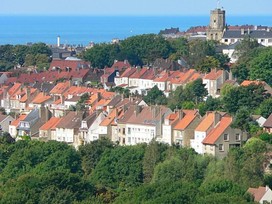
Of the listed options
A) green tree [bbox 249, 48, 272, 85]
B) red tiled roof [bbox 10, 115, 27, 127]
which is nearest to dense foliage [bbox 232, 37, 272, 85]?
green tree [bbox 249, 48, 272, 85]

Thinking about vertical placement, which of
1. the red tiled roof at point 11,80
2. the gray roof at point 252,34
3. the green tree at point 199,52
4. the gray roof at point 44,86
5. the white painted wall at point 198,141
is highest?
the gray roof at point 252,34

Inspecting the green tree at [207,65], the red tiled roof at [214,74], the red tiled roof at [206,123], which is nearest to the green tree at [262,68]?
the red tiled roof at [214,74]

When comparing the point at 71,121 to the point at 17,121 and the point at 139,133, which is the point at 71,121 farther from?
the point at 139,133

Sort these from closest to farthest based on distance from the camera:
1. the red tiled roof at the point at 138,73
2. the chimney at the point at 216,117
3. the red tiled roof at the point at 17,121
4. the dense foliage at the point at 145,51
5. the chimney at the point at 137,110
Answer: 1. the chimney at the point at 216,117
2. the chimney at the point at 137,110
3. the red tiled roof at the point at 17,121
4. the red tiled roof at the point at 138,73
5. the dense foliage at the point at 145,51

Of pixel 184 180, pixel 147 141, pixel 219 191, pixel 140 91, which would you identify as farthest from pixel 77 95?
pixel 219 191

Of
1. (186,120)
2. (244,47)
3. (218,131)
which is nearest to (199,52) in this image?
(244,47)

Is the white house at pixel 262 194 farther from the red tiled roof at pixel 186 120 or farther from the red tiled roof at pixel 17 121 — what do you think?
the red tiled roof at pixel 17 121

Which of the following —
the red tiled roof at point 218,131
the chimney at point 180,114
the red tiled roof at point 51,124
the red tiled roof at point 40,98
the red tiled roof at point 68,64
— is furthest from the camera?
the red tiled roof at point 68,64

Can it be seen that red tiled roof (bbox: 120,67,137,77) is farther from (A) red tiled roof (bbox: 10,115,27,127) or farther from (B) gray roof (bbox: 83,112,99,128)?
(B) gray roof (bbox: 83,112,99,128)
